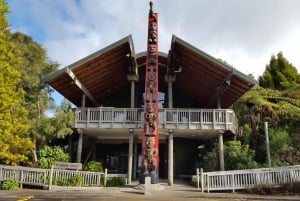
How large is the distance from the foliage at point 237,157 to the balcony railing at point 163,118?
Result: 3.70 feet

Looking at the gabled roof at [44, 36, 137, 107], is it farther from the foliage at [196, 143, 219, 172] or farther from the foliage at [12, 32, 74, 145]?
the foliage at [196, 143, 219, 172]

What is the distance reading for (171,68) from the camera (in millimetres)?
22641

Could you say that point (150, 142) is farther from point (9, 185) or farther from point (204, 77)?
point (9, 185)

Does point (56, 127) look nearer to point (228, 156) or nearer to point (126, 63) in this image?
point (126, 63)

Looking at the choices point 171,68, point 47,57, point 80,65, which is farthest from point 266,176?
point 47,57

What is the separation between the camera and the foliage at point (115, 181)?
18.5 meters

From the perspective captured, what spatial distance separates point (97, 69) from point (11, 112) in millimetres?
5786

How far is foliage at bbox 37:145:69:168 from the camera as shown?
19.0 meters

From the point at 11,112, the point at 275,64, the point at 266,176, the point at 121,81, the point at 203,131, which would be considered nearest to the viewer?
the point at 266,176

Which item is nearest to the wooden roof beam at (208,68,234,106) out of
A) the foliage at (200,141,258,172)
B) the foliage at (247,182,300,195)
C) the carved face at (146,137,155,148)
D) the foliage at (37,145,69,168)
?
the foliage at (200,141,258,172)

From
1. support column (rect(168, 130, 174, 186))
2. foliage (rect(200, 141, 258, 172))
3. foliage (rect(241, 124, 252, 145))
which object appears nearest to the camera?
foliage (rect(200, 141, 258, 172))

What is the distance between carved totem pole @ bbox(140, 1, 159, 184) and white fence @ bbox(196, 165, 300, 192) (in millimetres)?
2516

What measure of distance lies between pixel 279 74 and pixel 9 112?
80.0ft

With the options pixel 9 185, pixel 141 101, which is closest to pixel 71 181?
pixel 9 185
